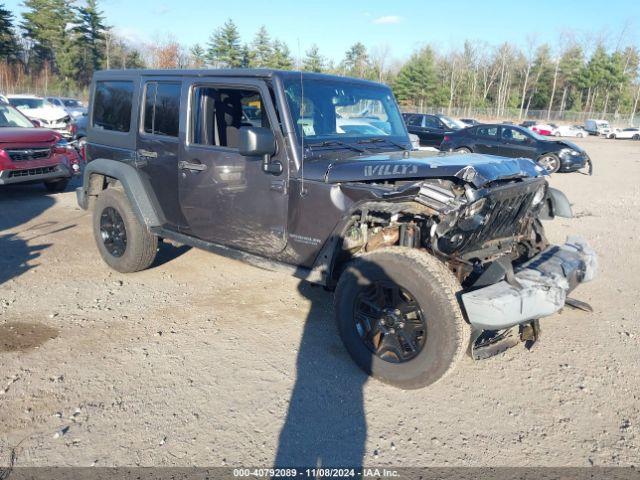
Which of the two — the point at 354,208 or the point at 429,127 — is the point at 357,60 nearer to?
the point at 429,127

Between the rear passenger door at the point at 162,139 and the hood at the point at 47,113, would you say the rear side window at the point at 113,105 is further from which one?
the hood at the point at 47,113

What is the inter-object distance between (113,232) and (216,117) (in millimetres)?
1994

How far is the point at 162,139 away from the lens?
4.69 metres

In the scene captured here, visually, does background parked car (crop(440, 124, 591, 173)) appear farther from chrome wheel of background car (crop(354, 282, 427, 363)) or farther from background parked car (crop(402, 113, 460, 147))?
chrome wheel of background car (crop(354, 282, 427, 363))

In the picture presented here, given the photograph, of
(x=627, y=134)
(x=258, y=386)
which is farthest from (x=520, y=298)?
(x=627, y=134)

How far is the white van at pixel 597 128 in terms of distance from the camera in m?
47.2

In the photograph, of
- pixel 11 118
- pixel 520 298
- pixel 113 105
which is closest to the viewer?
pixel 520 298


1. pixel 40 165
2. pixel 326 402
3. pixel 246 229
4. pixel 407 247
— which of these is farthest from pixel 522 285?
pixel 40 165

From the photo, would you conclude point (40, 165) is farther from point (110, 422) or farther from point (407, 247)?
point (407, 247)

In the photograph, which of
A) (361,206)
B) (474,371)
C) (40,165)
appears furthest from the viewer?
(40,165)

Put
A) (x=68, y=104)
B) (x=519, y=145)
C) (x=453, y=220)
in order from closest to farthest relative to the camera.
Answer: (x=453, y=220) → (x=519, y=145) → (x=68, y=104)

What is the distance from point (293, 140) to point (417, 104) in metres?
69.3

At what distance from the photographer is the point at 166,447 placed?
2.82 m

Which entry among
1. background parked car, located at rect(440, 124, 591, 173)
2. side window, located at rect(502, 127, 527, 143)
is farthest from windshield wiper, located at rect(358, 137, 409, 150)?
side window, located at rect(502, 127, 527, 143)
